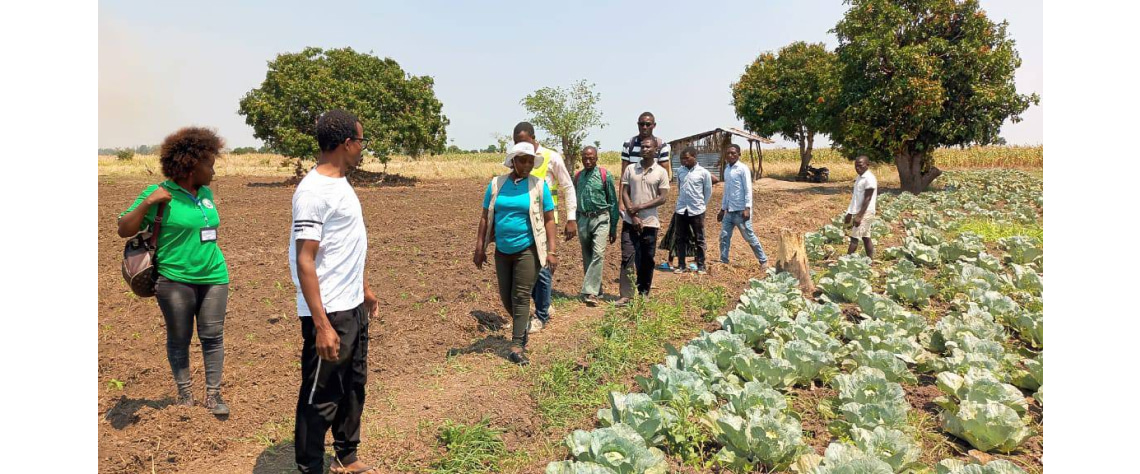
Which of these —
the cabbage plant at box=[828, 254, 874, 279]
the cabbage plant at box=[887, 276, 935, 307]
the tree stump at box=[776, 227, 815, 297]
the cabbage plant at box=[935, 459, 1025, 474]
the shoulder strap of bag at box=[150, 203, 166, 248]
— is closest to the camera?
the cabbage plant at box=[935, 459, 1025, 474]

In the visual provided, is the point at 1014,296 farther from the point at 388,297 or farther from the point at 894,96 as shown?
the point at 894,96

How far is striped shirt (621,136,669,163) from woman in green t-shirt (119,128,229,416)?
173 inches

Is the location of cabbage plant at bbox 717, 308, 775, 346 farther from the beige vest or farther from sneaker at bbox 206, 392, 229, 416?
sneaker at bbox 206, 392, 229, 416

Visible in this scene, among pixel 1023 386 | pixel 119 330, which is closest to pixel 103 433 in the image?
pixel 119 330

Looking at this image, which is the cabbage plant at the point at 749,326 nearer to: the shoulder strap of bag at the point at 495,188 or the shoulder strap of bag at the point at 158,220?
the shoulder strap of bag at the point at 495,188

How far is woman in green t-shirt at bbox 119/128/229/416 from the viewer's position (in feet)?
12.5

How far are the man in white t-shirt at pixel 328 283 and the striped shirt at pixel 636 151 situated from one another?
178 inches

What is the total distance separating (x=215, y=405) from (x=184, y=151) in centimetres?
163

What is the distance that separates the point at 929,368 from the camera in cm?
473

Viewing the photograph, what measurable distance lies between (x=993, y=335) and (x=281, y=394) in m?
5.59

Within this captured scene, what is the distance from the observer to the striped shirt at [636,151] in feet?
23.6

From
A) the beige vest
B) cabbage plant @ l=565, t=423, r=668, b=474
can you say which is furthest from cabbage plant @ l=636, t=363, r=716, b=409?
the beige vest

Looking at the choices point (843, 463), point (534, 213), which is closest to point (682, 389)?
point (843, 463)

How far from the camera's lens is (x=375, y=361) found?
16.9 ft
